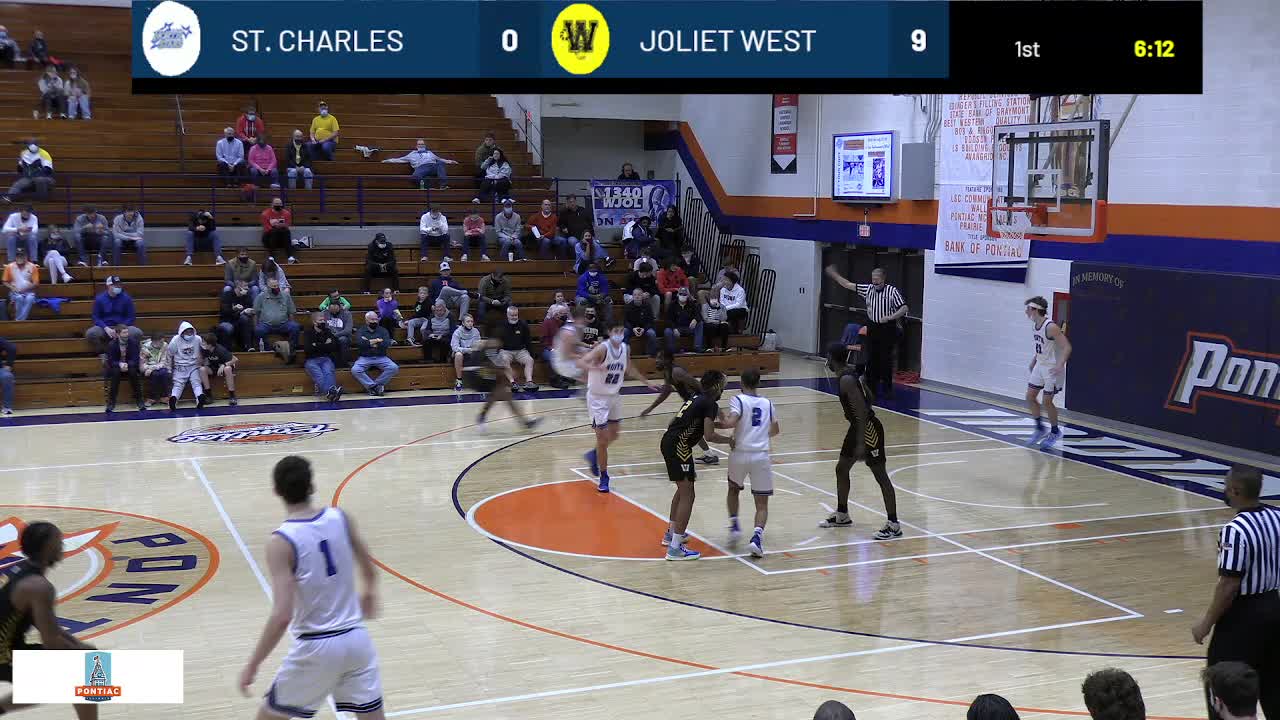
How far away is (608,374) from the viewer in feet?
43.1

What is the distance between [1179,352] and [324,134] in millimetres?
16764

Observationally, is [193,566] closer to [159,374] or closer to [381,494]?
[381,494]

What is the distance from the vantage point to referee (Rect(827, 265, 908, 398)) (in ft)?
66.5

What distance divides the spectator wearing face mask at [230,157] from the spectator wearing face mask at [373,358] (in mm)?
5699

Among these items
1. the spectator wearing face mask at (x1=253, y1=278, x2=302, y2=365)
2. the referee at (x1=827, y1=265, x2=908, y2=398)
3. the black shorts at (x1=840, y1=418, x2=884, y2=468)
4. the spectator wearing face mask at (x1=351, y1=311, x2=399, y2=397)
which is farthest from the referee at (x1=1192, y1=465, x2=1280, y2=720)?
the spectator wearing face mask at (x1=253, y1=278, x2=302, y2=365)

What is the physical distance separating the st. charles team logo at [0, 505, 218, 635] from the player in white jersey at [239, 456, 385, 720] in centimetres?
410

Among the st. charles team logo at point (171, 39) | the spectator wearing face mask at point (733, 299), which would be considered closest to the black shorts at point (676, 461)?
the st. charles team logo at point (171, 39)

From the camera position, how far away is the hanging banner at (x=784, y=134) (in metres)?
25.3

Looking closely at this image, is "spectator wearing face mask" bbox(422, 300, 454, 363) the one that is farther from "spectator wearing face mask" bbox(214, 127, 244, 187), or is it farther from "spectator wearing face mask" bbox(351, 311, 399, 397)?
"spectator wearing face mask" bbox(214, 127, 244, 187)

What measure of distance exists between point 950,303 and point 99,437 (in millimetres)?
13241

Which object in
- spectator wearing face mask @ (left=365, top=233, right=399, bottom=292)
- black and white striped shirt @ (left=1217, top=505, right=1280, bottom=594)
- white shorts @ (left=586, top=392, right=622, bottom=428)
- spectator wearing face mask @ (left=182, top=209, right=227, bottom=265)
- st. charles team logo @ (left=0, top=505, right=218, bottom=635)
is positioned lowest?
st. charles team logo @ (left=0, top=505, right=218, bottom=635)

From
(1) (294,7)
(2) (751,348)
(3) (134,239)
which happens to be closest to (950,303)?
(2) (751,348)

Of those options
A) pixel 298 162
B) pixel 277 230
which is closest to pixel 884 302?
pixel 277 230

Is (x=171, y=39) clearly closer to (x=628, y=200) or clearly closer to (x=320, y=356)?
(x=320, y=356)
